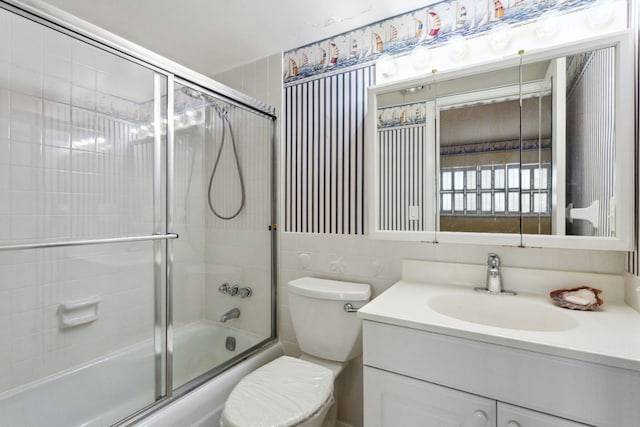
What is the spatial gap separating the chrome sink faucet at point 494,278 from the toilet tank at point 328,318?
52 centimetres

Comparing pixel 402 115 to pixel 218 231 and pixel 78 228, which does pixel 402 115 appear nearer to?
pixel 218 231

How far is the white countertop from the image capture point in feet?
2.43

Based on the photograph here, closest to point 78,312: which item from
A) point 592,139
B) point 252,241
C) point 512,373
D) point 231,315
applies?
point 231,315

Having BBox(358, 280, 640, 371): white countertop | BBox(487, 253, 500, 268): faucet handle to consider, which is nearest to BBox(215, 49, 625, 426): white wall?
BBox(487, 253, 500, 268): faucet handle

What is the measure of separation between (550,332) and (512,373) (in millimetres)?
180

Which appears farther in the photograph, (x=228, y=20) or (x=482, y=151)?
(x=228, y=20)

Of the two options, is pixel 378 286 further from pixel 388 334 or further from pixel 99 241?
pixel 99 241

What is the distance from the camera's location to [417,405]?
95 cm

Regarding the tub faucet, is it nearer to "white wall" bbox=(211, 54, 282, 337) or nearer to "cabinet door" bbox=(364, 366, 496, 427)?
"white wall" bbox=(211, 54, 282, 337)

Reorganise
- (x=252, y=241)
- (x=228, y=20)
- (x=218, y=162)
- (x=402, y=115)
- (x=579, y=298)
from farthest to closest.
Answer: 1. (x=252, y=241)
2. (x=218, y=162)
3. (x=228, y=20)
4. (x=402, y=115)
5. (x=579, y=298)

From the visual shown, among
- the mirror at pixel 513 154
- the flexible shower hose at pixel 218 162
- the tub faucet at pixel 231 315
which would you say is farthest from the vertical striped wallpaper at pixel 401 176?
the tub faucet at pixel 231 315

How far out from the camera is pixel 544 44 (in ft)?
3.96

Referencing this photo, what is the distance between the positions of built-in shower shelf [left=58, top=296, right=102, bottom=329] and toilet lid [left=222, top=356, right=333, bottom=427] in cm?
87

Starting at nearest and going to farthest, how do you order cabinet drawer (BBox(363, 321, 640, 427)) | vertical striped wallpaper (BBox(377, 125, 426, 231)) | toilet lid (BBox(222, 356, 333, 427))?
1. cabinet drawer (BBox(363, 321, 640, 427))
2. toilet lid (BBox(222, 356, 333, 427))
3. vertical striped wallpaper (BBox(377, 125, 426, 231))
